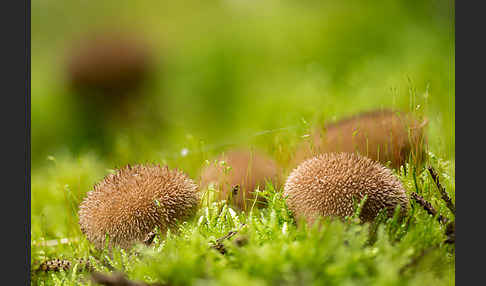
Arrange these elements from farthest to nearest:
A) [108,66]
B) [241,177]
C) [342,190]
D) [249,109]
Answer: [108,66] < [249,109] < [241,177] < [342,190]

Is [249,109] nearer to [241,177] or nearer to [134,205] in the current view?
[241,177]

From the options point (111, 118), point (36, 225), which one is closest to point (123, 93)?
point (111, 118)

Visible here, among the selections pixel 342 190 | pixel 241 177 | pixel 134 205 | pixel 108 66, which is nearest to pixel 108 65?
pixel 108 66

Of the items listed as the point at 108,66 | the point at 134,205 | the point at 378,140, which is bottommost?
the point at 134,205

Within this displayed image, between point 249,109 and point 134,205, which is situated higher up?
point 249,109

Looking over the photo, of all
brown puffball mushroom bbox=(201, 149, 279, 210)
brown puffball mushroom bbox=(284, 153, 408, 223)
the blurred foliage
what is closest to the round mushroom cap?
the blurred foliage

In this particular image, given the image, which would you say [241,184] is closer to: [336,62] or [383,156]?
[383,156]

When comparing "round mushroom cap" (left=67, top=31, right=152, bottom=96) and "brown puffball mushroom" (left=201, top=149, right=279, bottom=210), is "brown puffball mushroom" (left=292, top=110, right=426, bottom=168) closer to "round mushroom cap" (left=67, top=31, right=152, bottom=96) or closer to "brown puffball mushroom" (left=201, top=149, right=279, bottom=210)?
"brown puffball mushroom" (left=201, top=149, right=279, bottom=210)
